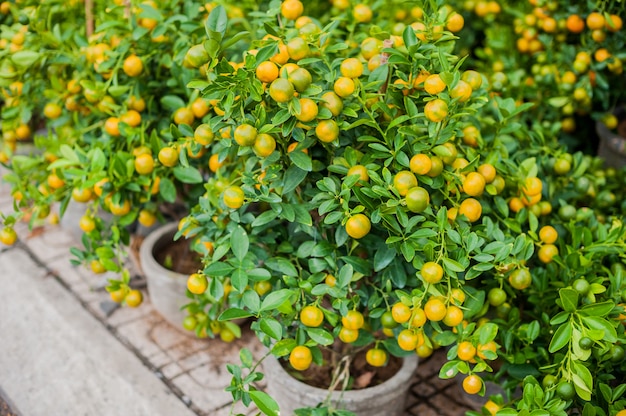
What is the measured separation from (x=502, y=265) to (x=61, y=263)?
221 centimetres

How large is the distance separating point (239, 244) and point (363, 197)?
0.34m

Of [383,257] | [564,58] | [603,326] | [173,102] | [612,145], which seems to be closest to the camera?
[603,326]

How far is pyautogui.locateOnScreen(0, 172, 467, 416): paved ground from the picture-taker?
7.61 feet

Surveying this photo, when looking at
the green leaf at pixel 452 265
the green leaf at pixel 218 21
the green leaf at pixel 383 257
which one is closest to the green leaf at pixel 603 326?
the green leaf at pixel 452 265

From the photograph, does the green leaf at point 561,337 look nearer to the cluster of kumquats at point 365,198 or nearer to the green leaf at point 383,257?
the cluster of kumquats at point 365,198

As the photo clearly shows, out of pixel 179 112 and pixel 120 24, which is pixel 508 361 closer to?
pixel 179 112

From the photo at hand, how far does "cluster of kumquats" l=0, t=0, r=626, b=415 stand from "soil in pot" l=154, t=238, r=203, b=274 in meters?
0.45

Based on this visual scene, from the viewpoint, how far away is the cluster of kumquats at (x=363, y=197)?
5.36 ft

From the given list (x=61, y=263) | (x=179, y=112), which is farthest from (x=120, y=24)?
(x=61, y=263)

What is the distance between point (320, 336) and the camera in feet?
5.66

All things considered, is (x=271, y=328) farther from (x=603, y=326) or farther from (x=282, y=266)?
(x=603, y=326)

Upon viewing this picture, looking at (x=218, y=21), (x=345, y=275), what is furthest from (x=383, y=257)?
(x=218, y=21)

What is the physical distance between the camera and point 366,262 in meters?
1.82

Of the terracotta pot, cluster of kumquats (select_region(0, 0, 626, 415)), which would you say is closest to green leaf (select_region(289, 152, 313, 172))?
cluster of kumquats (select_region(0, 0, 626, 415))
